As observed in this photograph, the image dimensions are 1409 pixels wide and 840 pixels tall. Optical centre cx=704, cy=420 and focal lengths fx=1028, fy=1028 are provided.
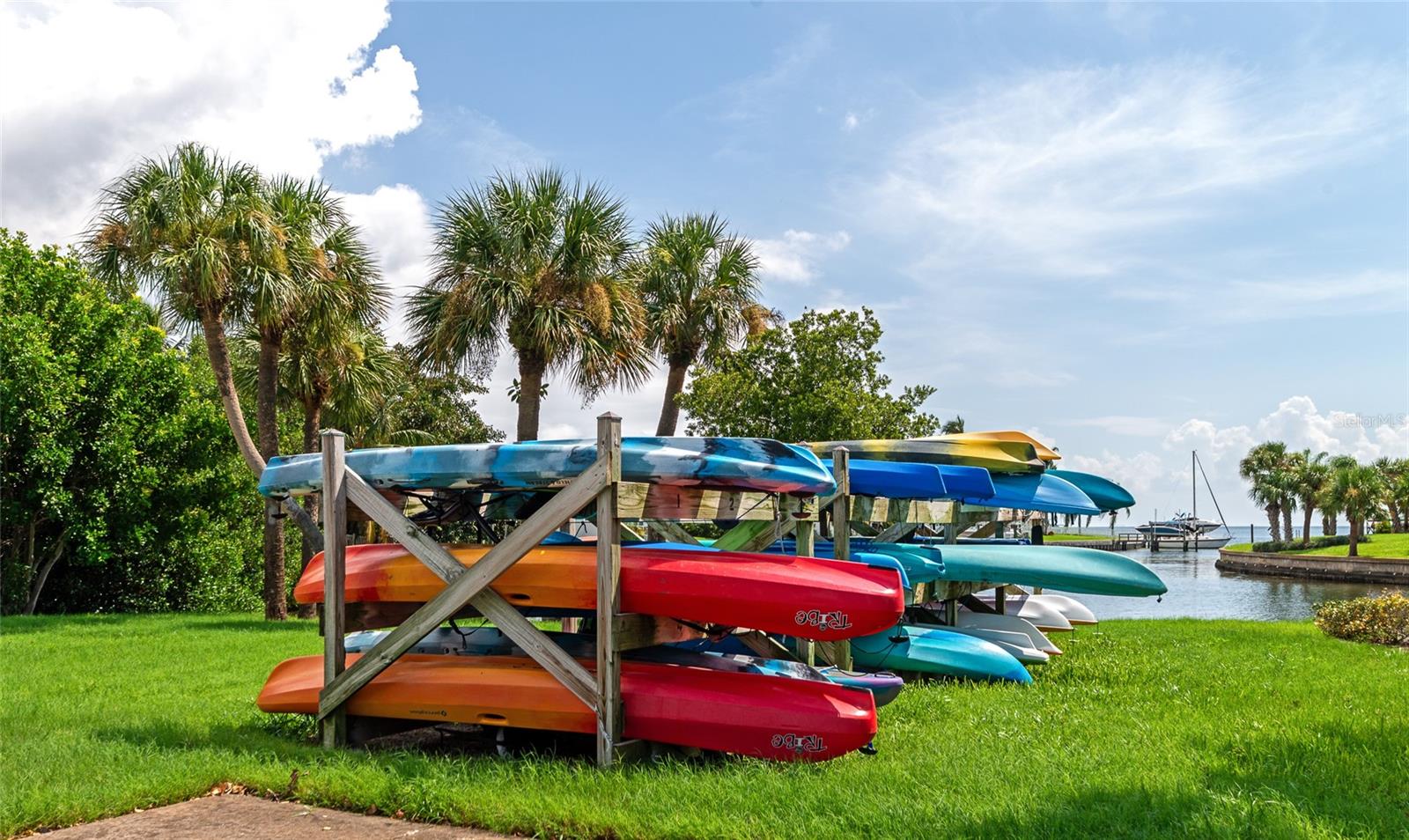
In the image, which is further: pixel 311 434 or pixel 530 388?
pixel 311 434

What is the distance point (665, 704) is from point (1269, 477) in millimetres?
69817

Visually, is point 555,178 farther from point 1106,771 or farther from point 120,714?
point 1106,771

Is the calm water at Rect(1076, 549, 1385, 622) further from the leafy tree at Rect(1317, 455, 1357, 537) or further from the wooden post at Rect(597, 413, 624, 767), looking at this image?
the wooden post at Rect(597, 413, 624, 767)

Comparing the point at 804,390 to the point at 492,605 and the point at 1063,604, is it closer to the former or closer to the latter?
the point at 1063,604

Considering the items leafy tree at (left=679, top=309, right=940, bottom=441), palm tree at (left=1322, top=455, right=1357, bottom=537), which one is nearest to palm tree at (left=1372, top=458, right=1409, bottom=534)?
palm tree at (left=1322, top=455, right=1357, bottom=537)

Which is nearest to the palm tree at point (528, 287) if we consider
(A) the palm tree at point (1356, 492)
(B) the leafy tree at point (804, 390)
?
(B) the leafy tree at point (804, 390)

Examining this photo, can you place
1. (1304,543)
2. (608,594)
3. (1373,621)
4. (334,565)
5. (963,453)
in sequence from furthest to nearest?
(1304,543) < (1373,621) < (963,453) < (334,565) < (608,594)

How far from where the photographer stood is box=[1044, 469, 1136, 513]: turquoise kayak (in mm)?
12402

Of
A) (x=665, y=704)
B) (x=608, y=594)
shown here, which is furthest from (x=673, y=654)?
(x=608, y=594)

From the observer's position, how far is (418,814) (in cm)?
524

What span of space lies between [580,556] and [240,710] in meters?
3.51

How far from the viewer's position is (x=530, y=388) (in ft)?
55.1

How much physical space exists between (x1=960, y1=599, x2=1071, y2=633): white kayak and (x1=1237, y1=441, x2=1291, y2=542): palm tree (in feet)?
194

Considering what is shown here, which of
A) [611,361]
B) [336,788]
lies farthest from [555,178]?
[336,788]
